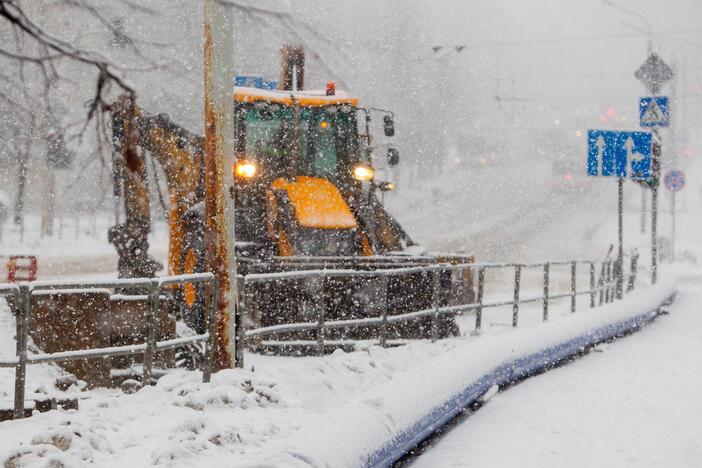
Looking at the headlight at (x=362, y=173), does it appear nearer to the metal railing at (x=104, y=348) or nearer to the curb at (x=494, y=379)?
the curb at (x=494, y=379)

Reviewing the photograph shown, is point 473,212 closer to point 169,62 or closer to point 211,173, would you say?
point 211,173

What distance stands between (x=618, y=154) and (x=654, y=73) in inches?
289

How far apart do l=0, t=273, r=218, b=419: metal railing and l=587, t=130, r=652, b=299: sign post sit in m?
12.8

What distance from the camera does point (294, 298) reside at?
516 inches

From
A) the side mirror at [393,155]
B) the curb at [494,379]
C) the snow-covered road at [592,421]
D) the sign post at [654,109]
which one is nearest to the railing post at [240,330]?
the curb at [494,379]

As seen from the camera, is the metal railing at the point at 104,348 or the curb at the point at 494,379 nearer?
the curb at the point at 494,379

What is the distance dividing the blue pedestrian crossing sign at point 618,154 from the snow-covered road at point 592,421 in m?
7.32

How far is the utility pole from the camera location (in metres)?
9.10

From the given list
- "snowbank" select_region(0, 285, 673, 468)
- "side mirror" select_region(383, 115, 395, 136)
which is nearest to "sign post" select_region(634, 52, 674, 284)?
"side mirror" select_region(383, 115, 395, 136)

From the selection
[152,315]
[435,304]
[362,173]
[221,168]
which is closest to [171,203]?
[362,173]

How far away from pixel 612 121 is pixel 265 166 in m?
69.7

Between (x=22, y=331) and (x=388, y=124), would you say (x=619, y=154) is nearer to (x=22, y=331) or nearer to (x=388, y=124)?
(x=388, y=124)

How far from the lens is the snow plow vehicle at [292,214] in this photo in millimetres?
13500

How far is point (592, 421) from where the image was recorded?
8.97 metres
